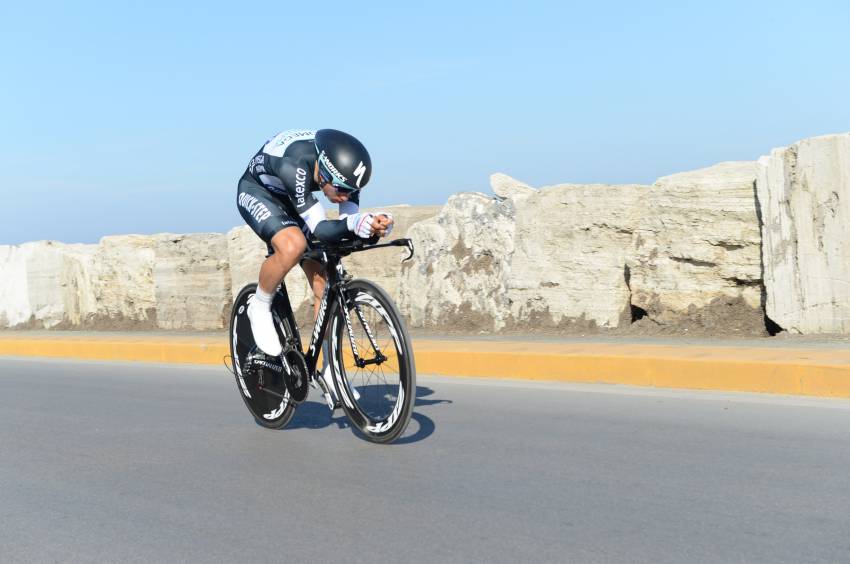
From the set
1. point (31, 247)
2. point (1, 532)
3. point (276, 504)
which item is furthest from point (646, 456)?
point (31, 247)

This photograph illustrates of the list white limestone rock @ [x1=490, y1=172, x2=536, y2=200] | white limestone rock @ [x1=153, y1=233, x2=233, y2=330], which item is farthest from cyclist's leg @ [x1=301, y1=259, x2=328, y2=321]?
white limestone rock @ [x1=153, y1=233, x2=233, y2=330]

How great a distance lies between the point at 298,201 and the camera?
5.60 meters

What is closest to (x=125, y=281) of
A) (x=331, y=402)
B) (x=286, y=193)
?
(x=286, y=193)

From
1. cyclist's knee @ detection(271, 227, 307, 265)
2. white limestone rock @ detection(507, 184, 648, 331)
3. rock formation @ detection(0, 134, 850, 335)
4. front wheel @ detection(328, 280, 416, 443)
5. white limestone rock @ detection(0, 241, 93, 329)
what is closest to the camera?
front wheel @ detection(328, 280, 416, 443)

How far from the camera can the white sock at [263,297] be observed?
239 inches

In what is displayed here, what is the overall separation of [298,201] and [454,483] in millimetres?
1748

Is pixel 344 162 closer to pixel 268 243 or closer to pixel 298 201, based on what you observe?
pixel 298 201

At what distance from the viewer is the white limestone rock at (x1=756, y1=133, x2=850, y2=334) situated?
880cm

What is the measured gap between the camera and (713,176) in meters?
9.91

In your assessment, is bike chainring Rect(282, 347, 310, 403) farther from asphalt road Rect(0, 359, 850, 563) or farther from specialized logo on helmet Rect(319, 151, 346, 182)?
specialized logo on helmet Rect(319, 151, 346, 182)

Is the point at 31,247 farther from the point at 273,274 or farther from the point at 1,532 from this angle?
the point at 1,532

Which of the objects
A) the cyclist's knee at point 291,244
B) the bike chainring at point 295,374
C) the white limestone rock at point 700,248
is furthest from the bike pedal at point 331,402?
the white limestone rock at point 700,248

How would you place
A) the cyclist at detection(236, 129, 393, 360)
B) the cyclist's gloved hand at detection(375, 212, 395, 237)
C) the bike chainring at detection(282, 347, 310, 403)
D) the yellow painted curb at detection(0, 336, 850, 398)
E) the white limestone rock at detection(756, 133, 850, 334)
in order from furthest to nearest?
the white limestone rock at detection(756, 133, 850, 334) → the yellow painted curb at detection(0, 336, 850, 398) → the bike chainring at detection(282, 347, 310, 403) → the cyclist at detection(236, 129, 393, 360) → the cyclist's gloved hand at detection(375, 212, 395, 237)

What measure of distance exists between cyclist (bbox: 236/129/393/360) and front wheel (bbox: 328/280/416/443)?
341 mm
